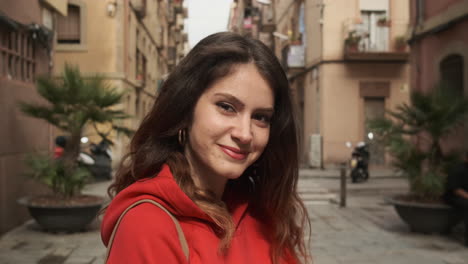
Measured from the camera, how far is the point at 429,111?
7.63 metres

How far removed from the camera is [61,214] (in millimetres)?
7035

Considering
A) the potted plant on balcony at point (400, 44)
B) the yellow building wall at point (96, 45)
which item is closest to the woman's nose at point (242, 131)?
the yellow building wall at point (96, 45)

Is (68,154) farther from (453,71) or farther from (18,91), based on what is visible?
(453,71)

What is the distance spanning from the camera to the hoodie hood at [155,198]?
4.21ft

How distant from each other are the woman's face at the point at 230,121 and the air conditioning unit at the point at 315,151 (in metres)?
18.9

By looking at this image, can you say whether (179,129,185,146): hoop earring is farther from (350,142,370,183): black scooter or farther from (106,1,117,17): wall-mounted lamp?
(106,1,117,17): wall-mounted lamp

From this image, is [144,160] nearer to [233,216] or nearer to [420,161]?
[233,216]

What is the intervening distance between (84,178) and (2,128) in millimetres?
1293

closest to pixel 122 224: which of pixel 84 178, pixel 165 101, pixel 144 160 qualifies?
pixel 144 160

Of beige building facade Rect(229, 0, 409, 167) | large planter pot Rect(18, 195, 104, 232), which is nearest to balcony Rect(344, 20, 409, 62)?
beige building facade Rect(229, 0, 409, 167)

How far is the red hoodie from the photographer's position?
3.82 feet

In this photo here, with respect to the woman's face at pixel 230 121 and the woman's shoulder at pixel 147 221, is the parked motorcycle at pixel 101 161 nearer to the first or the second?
the woman's face at pixel 230 121

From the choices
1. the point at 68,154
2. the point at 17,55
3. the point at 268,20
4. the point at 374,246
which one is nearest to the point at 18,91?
the point at 17,55

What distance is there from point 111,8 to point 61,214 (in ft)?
43.4
